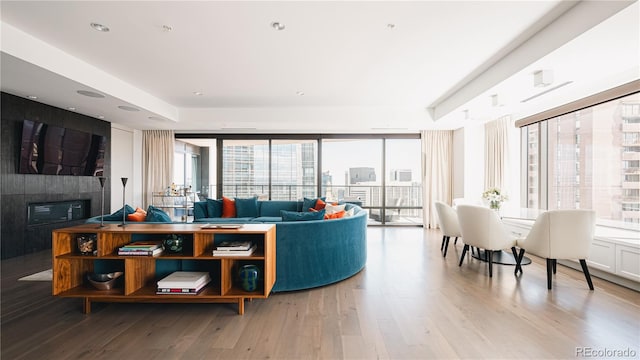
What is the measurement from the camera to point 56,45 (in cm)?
316

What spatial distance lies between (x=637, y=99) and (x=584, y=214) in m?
1.78

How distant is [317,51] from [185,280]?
2.66m

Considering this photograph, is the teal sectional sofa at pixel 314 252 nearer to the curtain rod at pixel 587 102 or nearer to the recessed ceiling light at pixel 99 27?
the recessed ceiling light at pixel 99 27

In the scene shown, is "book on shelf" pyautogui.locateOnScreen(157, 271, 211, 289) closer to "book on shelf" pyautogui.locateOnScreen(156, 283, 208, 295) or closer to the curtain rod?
"book on shelf" pyautogui.locateOnScreen(156, 283, 208, 295)

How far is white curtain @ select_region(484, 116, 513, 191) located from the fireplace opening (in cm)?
773

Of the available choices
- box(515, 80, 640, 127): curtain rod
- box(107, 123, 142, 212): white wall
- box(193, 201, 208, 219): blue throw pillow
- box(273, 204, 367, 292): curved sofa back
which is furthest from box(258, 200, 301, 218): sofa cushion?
box(515, 80, 640, 127): curtain rod

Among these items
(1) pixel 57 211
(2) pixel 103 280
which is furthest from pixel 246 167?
(2) pixel 103 280

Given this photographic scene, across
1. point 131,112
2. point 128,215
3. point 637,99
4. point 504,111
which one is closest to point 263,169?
point 131,112

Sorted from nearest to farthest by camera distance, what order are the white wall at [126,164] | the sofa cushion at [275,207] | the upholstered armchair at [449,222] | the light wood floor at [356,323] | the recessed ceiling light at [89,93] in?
the light wood floor at [356,323]
the recessed ceiling light at [89,93]
the upholstered armchair at [449,222]
the sofa cushion at [275,207]
the white wall at [126,164]

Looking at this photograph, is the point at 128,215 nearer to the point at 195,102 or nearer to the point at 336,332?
the point at 336,332

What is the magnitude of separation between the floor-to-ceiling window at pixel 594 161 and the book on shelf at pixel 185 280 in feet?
16.1

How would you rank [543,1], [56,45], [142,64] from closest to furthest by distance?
[543,1]
[56,45]
[142,64]

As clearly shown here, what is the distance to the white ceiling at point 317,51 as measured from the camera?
2.46 m

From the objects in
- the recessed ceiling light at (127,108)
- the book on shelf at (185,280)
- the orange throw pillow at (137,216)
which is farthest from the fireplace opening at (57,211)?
the book on shelf at (185,280)
